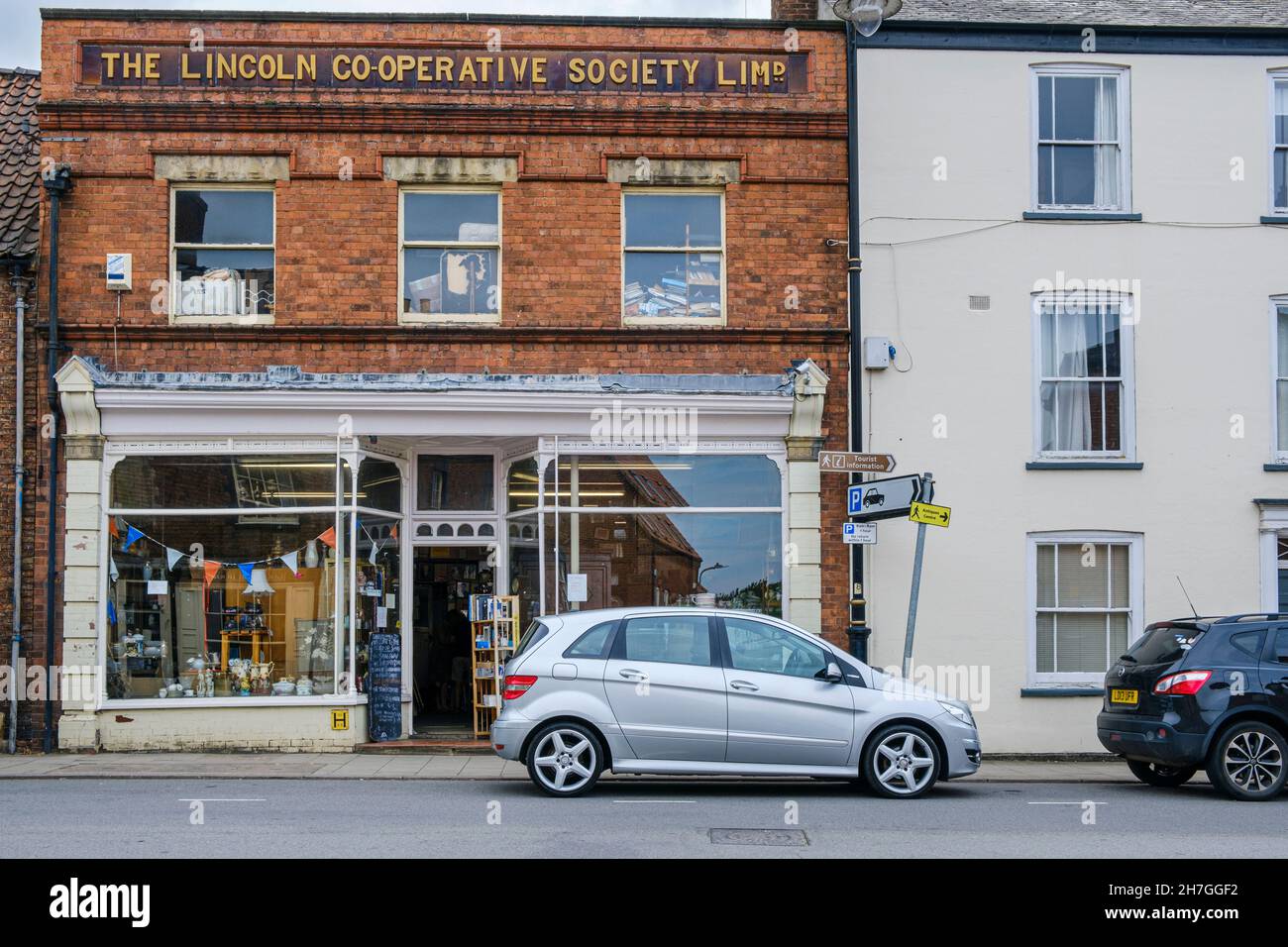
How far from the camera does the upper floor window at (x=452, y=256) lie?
1620 cm

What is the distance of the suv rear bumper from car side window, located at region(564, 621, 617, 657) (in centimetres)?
486

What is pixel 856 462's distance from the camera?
49.0 ft

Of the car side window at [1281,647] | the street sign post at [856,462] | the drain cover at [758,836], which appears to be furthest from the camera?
the street sign post at [856,462]

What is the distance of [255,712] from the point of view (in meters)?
15.5

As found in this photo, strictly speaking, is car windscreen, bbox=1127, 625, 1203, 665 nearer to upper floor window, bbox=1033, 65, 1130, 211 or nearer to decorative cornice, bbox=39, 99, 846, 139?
upper floor window, bbox=1033, 65, 1130, 211

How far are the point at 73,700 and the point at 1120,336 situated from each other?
41.4 ft

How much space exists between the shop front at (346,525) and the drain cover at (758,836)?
5862 mm

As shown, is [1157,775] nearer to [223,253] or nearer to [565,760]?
[565,760]

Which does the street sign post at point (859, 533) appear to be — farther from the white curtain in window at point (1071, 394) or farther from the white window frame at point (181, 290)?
the white window frame at point (181, 290)

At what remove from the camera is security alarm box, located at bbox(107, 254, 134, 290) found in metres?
15.8

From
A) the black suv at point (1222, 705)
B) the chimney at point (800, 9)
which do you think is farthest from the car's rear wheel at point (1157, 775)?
the chimney at point (800, 9)

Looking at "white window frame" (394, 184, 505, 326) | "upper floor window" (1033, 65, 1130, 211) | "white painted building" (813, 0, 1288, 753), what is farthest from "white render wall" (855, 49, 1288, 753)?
"white window frame" (394, 184, 505, 326)

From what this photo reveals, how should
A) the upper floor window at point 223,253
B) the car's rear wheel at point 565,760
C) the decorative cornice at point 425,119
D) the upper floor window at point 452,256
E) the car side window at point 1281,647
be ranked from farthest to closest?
the upper floor window at point 452,256
the upper floor window at point 223,253
the decorative cornice at point 425,119
the car side window at point 1281,647
the car's rear wheel at point 565,760

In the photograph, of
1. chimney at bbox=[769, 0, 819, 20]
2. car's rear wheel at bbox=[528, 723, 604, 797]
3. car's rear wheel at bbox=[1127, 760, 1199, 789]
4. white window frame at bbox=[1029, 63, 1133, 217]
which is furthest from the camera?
chimney at bbox=[769, 0, 819, 20]
